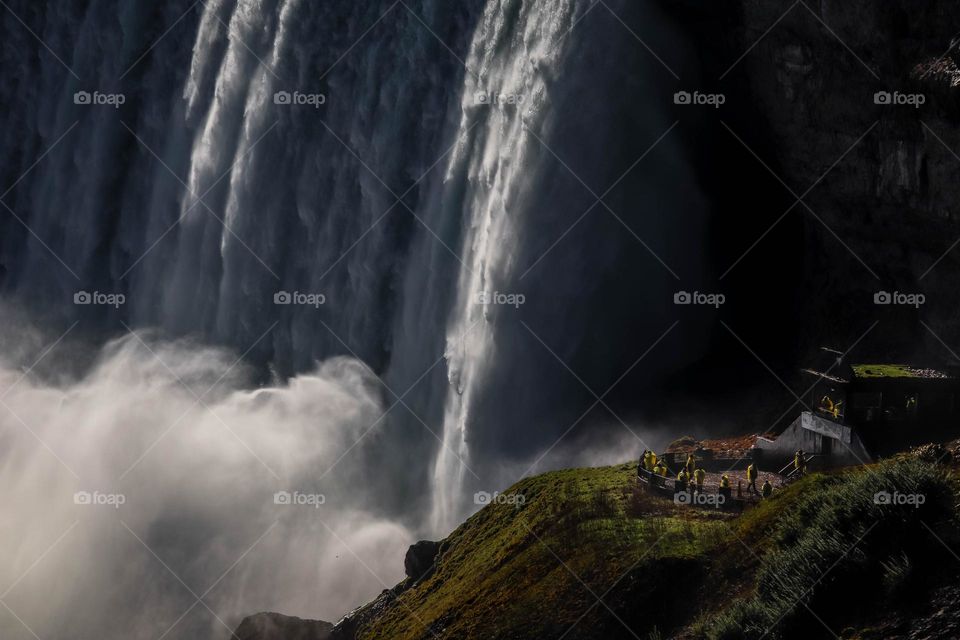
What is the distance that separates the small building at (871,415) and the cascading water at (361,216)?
849cm

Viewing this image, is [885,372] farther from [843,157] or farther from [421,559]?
[421,559]

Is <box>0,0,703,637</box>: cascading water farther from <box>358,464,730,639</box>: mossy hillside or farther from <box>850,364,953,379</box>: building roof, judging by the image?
<box>850,364,953,379</box>: building roof

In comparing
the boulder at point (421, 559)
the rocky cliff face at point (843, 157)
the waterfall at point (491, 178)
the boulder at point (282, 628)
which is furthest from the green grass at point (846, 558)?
the waterfall at point (491, 178)

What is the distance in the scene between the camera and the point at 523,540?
57.6 feet

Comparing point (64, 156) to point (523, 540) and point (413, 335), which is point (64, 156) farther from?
point (523, 540)

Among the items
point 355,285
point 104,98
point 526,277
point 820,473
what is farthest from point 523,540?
point 104,98

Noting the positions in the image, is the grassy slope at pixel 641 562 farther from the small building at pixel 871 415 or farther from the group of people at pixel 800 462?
the small building at pixel 871 415

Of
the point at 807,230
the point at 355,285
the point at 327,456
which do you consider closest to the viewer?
the point at 807,230

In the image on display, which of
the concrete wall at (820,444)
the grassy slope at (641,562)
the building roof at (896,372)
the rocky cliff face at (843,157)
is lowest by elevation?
the grassy slope at (641,562)

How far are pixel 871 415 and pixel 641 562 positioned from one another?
4.02 metres

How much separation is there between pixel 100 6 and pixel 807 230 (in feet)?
94.1

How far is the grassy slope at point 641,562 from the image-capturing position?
1351cm

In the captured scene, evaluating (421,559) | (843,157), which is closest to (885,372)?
(843,157)

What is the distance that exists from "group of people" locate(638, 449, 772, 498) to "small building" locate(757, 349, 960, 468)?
52 centimetres
